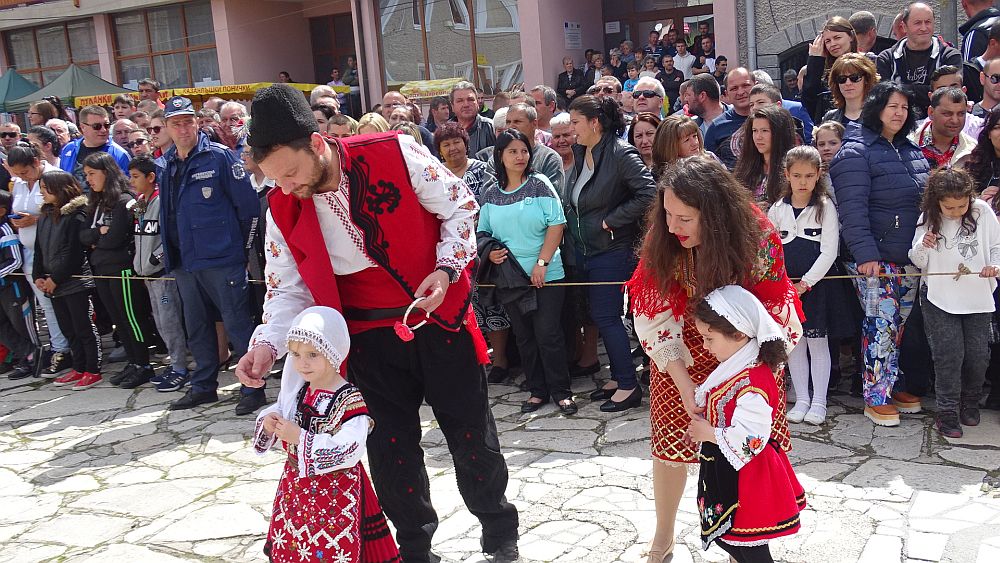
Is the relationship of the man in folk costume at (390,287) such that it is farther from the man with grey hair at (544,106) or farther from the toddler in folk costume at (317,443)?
the man with grey hair at (544,106)

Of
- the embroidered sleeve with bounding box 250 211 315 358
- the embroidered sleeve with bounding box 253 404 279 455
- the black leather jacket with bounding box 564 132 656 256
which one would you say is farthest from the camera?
the black leather jacket with bounding box 564 132 656 256

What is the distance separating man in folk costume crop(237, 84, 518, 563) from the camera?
3.16 metres

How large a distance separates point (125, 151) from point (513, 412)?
5278mm

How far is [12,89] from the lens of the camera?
61.7 ft

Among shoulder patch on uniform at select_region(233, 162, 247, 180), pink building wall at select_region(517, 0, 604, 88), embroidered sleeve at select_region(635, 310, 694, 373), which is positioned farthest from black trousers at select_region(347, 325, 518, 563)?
pink building wall at select_region(517, 0, 604, 88)

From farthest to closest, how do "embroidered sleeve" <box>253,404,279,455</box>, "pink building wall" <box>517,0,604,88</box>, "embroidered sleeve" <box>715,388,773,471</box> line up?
"pink building wall" <box>517,0,604,88</box> < "embroidered sleeve" <box>253,404,279,455</box> < "embroidered sleeve" <box>715,388,773,471</box>

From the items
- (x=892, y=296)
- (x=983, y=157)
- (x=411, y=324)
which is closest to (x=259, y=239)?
(x=411, y=324)

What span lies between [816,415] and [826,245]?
3.28 feet

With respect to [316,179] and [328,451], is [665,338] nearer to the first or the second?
[328,451]

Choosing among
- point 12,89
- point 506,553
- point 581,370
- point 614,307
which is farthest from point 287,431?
point 12,89

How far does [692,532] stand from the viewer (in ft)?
13.0

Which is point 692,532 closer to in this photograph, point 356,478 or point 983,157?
point 356,478

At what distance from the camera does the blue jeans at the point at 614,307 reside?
19.3 feet

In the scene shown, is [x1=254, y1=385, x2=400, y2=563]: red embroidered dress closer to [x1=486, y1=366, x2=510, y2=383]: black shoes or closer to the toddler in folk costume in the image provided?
the toddler in folk costume
